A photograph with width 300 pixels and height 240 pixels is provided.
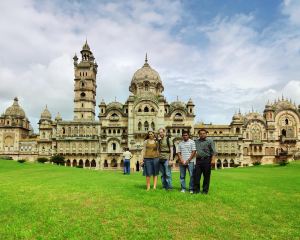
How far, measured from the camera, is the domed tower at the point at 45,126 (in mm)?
76750

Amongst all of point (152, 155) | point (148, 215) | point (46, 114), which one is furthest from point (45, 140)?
point (148, 215)

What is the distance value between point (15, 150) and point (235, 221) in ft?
249

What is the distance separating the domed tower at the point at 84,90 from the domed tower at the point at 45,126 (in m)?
6.93

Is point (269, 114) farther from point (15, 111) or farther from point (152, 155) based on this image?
point (152, 155)

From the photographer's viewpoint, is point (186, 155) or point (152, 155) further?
point (152, 155)

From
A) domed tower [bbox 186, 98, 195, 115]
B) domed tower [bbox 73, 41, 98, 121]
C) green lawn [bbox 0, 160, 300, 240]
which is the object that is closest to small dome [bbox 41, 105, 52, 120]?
domed tower [bbox 73, 41, 98, 121]

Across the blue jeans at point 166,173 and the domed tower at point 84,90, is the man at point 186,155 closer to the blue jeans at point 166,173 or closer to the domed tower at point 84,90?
the blue jeans at point 166,173

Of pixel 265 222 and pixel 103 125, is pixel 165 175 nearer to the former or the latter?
pixel 265 222

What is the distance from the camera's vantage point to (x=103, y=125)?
74812mm

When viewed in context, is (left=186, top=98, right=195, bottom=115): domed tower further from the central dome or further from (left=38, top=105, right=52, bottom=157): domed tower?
(left=38, top=105, right=52, bottom=157): domed tower

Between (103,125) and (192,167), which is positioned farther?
(103,125)

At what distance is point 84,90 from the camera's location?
79125 millimetres

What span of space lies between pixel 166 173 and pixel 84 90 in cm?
6787

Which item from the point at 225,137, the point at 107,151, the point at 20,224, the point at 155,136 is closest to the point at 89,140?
the point at 107,151
